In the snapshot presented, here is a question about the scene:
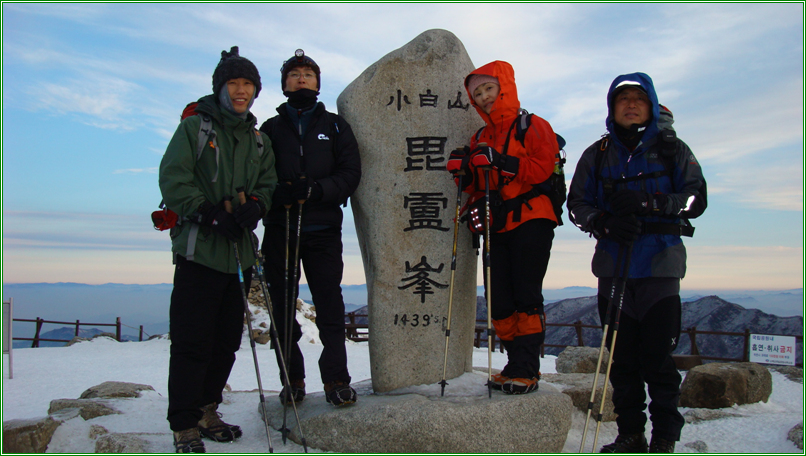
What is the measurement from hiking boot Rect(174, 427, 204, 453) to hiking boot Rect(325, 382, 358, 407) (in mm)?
1112

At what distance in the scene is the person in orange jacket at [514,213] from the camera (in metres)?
4.60

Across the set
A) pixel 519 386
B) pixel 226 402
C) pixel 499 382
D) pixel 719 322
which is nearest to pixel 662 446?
pixel 519 386

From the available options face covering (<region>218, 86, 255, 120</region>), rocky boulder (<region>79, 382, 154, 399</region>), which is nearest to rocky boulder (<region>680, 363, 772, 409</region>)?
face covering (<region>218, 86, 255, 120</region>)

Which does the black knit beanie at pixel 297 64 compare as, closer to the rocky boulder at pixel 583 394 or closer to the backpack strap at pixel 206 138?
the backpack strap at pixel 206 138

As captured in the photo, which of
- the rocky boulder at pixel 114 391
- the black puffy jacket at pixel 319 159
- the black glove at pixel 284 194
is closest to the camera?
the black glove at pixel 284 194

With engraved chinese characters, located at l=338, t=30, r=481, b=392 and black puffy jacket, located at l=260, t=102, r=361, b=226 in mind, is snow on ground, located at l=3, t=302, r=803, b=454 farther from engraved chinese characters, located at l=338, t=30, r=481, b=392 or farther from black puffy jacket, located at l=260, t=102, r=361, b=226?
black puffy jacket, located at l=260, t=102, r=361, b=226

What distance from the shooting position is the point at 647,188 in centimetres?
416

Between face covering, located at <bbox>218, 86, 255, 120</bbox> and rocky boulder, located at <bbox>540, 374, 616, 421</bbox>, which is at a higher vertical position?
face covering, located at <bbox>218, 86, 255, 120</bbox>

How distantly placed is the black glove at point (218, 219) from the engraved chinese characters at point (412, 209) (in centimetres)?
165

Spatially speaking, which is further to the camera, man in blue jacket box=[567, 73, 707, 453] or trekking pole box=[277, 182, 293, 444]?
trekking pole box=[277, 182, 293, 444]

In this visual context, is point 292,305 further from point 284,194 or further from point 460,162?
point 460,162

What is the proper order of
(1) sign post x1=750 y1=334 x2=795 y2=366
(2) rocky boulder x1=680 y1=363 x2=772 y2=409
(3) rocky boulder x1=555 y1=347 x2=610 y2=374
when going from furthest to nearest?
(1) sign post x1=750 y1=334 x2=795 y2=366 → (3) rocky boulder x1=555 y1=347 x2=610 y2=374 → (2) rocky boulder x1=680 y1=363 x2=772 y2=409

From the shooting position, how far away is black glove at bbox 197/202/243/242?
13.2 ft

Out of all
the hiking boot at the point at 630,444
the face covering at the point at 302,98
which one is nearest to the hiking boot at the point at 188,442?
the face covering at the point at 302,98
